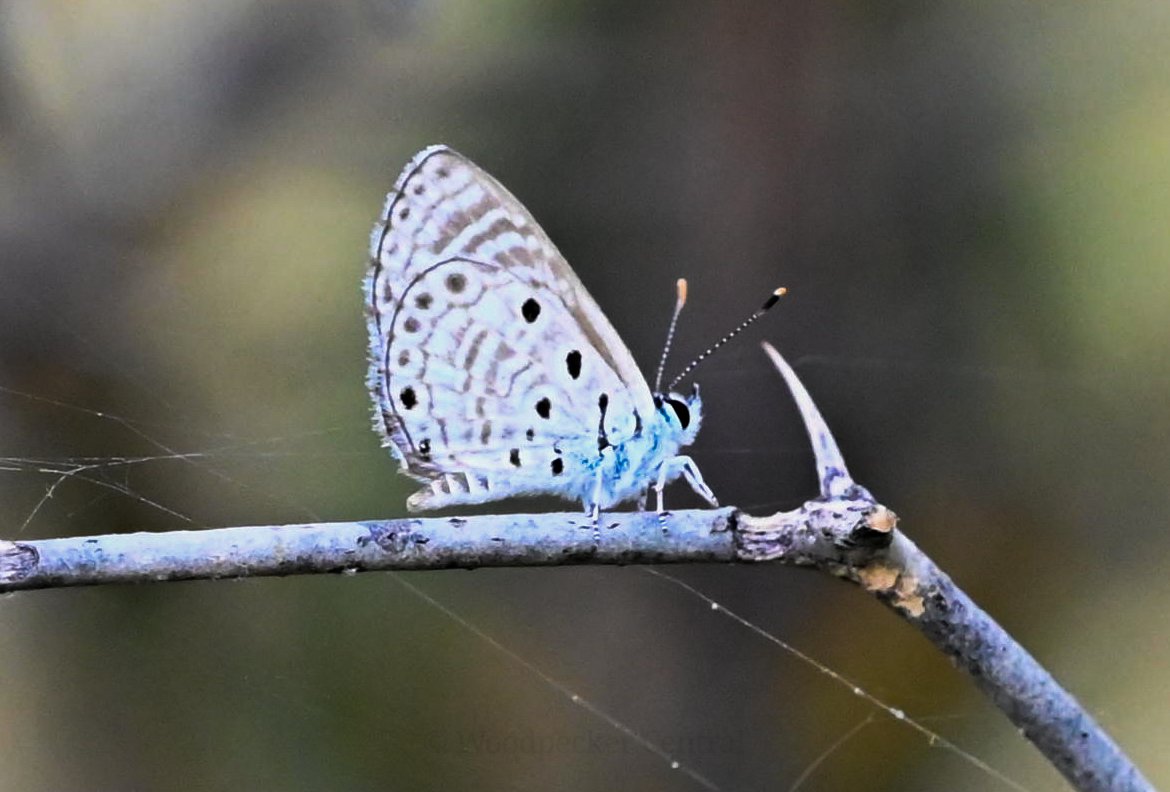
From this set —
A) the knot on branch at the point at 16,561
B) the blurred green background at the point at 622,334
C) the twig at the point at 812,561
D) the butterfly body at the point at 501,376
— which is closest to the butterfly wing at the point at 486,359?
A: the butterfly body at the point at 501,376

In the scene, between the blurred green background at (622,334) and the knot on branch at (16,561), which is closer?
the knot on branch at (16,561)

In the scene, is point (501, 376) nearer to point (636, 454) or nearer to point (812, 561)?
point (636, 454)

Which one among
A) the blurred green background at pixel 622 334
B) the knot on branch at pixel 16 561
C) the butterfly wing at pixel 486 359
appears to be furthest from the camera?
the blurred green background at pixel 622 334

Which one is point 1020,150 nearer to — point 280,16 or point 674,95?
point 674,95

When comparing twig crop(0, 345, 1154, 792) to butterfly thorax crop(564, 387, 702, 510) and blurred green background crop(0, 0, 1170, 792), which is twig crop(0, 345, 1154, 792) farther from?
blurred green background crop(0, 0, 1170, 792)

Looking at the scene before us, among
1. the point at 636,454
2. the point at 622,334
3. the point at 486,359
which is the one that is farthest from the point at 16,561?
the point at 622,334

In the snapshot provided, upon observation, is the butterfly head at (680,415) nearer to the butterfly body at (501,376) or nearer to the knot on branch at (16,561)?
the butterfly body at (501,376)
